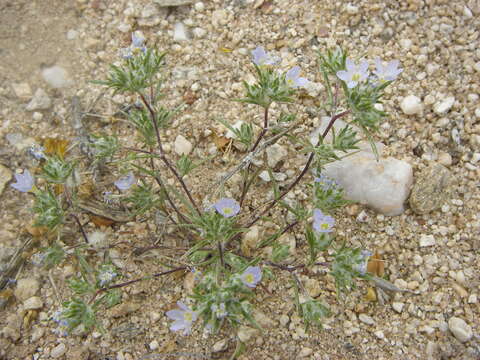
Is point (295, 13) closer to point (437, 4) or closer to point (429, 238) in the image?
point (437, 4)

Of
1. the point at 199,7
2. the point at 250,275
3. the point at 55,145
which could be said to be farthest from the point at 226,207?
the point at 199,7

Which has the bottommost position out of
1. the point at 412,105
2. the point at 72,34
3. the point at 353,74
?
the point at 72,34

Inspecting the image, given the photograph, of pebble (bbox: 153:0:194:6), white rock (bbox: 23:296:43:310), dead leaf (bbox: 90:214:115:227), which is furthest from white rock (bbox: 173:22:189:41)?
white rock (bbox: 23:296:43:310)

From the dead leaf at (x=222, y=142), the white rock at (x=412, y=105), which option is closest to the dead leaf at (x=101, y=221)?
the dead leaf at (x=222, y=142)

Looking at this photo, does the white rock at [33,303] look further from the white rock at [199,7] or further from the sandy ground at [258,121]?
the white rock at [199,7]

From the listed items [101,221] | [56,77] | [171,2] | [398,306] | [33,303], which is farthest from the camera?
[171,2]

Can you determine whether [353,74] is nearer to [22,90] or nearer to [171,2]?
[171,2]

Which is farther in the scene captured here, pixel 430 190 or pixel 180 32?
pixel 180 32

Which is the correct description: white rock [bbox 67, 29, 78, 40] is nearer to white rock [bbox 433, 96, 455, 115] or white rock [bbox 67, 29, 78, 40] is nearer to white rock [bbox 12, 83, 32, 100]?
white rock [bbox 12, 83, 32, 100]
